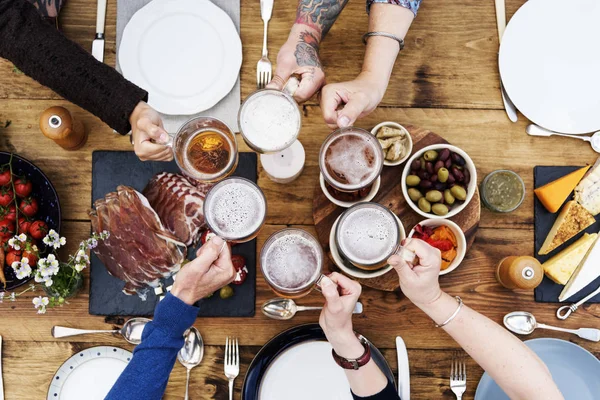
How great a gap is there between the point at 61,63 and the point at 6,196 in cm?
47

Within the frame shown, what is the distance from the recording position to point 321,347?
5.20ft

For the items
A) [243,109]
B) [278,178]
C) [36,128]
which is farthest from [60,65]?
[278,178]

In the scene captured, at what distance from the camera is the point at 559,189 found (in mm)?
1635

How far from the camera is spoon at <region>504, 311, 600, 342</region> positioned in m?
1.62

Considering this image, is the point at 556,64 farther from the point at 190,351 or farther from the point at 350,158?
the point at 190,351

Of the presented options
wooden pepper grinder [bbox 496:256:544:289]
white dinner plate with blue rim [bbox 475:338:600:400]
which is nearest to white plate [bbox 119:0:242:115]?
wooden pepper grinder [bbox 496:256:544:289]

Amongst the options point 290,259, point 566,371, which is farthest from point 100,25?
point 566,371

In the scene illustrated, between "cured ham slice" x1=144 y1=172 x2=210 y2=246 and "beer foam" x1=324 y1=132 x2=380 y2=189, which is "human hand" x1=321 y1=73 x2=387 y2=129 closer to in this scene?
"beer foam" x1=324 y1=132 x2=380 y2=189

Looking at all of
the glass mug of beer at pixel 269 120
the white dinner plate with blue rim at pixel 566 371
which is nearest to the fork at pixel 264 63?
the glass mug of beer at pixel 269 120

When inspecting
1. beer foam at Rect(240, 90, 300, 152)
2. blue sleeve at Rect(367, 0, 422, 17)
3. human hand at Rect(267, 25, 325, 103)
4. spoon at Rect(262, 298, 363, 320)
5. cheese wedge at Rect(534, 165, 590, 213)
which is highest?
blue sleeve at Rect(367, 0, 422, 17)

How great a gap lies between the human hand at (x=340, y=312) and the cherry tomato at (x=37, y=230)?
0.92 meters

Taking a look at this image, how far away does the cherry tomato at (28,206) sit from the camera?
1.55 meters

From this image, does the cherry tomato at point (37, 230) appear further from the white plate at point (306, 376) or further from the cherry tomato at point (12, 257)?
the white plate at point (306, 376)

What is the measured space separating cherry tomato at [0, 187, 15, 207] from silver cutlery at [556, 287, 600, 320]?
1866mm
